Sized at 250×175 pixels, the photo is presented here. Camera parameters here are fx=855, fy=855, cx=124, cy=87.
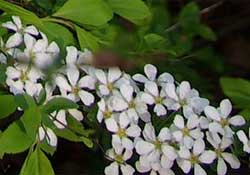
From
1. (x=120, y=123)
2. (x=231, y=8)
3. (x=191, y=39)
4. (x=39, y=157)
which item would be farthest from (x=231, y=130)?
(x=231, y=8)

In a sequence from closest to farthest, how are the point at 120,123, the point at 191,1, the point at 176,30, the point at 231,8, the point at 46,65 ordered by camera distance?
the point at 46,65, the point at 120,123, the point at 176,30, the point at 191,1, the point at 231,8

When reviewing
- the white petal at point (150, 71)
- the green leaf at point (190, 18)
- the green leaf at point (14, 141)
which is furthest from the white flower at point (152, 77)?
the green leaf at point (190, 18)

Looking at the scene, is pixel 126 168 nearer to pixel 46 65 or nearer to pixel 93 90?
pixel 93 90

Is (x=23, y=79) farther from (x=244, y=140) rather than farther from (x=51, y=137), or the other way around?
(x=244, y=140)

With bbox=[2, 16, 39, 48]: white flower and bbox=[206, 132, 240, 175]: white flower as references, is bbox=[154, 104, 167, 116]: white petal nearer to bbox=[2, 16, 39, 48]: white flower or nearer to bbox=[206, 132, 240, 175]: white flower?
bbox=[206, 132, 240, 175]: white flower

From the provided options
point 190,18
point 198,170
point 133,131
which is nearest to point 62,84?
point 133,131
